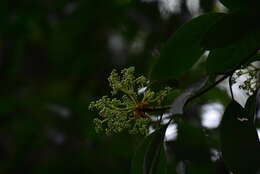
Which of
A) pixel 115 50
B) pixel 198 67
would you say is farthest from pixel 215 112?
pixel 115 50

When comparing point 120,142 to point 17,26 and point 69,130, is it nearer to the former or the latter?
point 69,130

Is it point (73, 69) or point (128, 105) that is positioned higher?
point (128, 105)

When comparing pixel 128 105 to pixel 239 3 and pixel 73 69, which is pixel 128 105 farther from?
pixel 73 69

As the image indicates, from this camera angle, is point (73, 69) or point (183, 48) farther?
point (73, 69)

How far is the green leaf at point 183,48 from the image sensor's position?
97cm

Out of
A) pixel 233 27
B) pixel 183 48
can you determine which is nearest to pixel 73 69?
pixel 183 48

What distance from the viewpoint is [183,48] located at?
0.99 m

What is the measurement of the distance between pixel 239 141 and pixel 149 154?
0.15 m

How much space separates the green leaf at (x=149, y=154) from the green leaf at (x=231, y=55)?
5.4 inches

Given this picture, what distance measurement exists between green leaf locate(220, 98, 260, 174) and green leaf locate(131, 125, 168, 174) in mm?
107

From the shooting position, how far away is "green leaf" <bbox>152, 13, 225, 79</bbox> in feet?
3.19

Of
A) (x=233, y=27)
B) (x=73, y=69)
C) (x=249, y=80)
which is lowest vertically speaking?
(x=73, y=69)

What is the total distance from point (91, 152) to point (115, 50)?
519 mm

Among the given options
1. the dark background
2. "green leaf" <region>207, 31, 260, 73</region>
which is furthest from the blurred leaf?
the dark background
